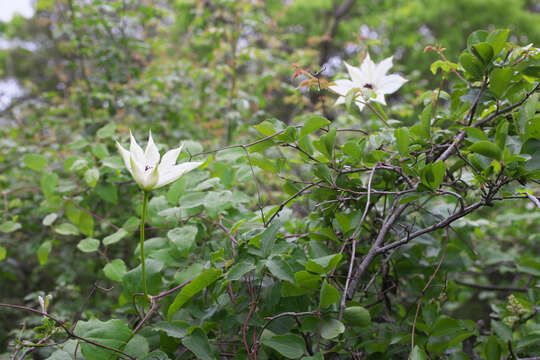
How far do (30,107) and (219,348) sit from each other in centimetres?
228

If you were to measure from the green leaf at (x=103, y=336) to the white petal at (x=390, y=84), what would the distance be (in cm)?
62

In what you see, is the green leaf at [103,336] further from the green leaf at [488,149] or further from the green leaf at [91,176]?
the green leaf at [488,149]

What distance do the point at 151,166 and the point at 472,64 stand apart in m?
0.49

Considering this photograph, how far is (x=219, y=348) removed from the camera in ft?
1.84

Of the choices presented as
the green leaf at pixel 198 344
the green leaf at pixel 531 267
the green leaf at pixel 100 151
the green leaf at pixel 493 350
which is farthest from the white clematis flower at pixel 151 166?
the green leaf at pixel 531 267

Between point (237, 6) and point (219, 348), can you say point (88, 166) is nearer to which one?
point (219, 348)

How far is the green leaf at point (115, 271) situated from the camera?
635 mm

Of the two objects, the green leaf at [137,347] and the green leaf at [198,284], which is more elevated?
the green leaf at [198,284]

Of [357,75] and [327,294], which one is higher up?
[357,75]

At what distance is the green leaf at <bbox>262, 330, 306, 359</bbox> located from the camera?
0.45 m

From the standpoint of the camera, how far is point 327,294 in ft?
1.45

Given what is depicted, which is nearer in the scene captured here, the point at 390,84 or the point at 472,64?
the point at 472,64

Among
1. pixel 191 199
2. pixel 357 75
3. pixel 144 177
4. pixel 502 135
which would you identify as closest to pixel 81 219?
pixel 191 199

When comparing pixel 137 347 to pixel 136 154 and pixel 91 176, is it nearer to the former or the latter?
pixel 136 154
